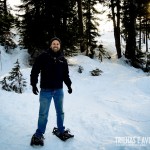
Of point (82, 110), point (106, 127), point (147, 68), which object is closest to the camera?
point (106, 127)

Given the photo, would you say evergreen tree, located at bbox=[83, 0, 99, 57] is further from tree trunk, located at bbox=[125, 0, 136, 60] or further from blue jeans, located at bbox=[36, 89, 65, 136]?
blue jeans, located at bbox=[36, 89, 65, 136]

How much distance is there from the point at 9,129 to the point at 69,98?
517 centimetres

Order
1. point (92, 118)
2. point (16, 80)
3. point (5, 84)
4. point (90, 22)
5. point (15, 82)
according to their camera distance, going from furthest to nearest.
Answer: point (90, 22)
point (15, 82)
point (16, 80)
point (5, 84)
point (92, 118)

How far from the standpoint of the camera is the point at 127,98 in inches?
505

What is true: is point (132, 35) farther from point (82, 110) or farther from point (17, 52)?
point (82, 110)

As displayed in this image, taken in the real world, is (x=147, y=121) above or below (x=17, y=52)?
below

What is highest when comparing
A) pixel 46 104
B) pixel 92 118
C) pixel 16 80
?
pixel 46 104

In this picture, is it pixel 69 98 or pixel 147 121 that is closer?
pixel 147 121

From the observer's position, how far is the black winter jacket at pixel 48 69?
6426 mm

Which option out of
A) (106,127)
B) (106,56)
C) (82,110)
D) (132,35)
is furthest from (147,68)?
(106,127)

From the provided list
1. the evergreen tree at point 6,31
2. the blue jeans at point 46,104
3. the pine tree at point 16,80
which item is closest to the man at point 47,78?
the blue jeans at point 46,104

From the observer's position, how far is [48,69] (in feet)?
21.1

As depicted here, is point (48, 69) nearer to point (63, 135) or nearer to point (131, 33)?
point (63, 135)

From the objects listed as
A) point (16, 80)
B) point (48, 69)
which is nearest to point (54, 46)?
point (48, 69)
